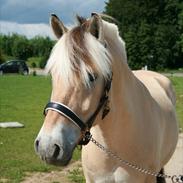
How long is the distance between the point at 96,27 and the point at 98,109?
22.1 inches

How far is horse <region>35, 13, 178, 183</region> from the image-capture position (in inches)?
116

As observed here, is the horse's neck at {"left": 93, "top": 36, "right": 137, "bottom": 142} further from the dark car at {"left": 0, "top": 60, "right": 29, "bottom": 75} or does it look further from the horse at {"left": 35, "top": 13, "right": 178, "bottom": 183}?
the dark car at {"left": 0, "top": 60, "right": 29, "bottom": 75}

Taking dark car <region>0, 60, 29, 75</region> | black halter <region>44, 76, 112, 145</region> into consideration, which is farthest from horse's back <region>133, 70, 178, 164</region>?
dark car <region>0, 60, 29, 75</region>

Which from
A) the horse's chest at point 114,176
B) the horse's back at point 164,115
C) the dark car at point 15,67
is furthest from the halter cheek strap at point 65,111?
the dark car at point 15,67

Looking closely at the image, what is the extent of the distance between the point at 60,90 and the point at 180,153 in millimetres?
5929

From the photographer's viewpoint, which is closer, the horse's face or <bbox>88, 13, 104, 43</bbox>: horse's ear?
the horse's face

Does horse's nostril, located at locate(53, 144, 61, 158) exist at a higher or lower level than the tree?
higher

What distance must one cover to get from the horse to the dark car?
37.1 metres

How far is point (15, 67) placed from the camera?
41.6 m

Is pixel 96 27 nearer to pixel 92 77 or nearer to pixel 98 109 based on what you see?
pixel 92 77

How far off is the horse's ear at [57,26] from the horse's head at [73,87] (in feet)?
0.40

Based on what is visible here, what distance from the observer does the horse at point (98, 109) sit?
2.95m

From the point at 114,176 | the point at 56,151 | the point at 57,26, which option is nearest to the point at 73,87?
the point at 56,151

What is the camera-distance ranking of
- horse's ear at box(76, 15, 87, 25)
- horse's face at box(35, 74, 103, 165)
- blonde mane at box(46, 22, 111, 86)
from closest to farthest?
1. horse's face at box(35, 74, 103, 165)
2. blonde mane at box(46, 22, 111, 86)
3. horse's ear at box(76, 15, 87, 25)
